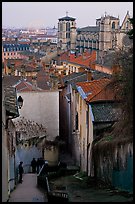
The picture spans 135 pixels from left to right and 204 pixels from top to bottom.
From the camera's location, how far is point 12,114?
34.8ft

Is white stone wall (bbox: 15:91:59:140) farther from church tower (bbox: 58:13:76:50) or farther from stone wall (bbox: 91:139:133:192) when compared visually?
church tower (bbox: 58:13:76:50)

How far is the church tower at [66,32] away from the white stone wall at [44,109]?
282 feet

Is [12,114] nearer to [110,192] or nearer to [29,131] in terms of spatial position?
[110,192]

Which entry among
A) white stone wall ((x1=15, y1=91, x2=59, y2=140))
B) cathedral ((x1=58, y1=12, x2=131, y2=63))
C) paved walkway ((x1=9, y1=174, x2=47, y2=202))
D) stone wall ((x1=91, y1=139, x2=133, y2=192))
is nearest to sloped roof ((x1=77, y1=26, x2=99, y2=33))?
cathedral ((x1=58, y1=12, x2=131, y2=63))

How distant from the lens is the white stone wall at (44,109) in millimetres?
24938

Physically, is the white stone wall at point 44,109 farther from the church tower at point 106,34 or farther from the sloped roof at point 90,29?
the sloped roof at point 90,29

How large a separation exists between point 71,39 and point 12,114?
334 ft

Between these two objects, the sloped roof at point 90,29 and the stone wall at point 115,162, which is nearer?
the stone wall at point 115,162

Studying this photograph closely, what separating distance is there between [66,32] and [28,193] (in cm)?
10255

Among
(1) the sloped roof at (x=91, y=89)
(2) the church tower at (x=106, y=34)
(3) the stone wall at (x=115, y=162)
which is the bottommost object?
(3) the stone wall at (x=115, y=162)

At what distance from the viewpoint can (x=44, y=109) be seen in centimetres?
2564

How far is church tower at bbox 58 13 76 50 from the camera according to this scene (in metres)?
111

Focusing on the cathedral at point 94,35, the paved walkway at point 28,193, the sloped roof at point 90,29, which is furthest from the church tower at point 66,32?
the paved walkway at point 28,193

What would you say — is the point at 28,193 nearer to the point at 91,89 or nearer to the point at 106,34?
the point at 91,89
